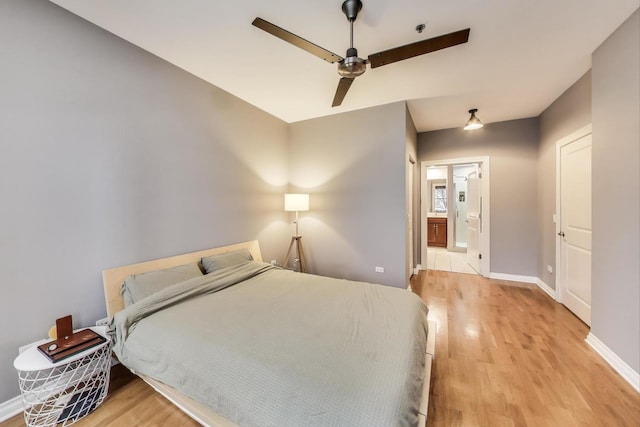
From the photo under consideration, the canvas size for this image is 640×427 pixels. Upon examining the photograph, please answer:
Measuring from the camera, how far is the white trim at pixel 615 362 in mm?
1670

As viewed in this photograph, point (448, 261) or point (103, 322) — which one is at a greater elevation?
point (103, 322)

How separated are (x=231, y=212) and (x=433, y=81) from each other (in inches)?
111

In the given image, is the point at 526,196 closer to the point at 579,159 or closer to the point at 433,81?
the point at 579,159

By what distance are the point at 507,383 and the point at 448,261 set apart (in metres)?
3.94

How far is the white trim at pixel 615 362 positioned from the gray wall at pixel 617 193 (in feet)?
0.13

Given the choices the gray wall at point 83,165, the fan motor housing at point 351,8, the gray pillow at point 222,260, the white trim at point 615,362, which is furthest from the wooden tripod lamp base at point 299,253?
the white trim at point 615,362

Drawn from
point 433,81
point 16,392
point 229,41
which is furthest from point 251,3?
point 16,392

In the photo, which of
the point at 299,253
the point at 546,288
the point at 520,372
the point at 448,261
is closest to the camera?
the point at 520,372

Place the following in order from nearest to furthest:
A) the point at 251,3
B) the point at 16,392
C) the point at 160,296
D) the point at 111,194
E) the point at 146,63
Result: 1. the point at 16,392
2. the point at 251,3
3. the point at 160,296
4. the point at 111,194
5. the point at 146,63

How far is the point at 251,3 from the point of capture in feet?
5.38

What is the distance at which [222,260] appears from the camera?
251cm

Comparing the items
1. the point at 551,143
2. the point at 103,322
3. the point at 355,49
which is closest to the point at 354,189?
the point at 355,49

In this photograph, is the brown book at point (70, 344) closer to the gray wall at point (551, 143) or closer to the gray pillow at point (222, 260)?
the gray pillow at point (222, 260)

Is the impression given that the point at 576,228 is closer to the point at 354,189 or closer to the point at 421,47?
the point at 354,189
